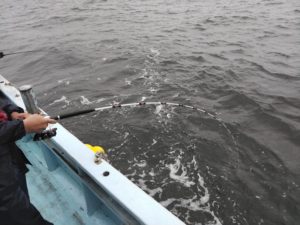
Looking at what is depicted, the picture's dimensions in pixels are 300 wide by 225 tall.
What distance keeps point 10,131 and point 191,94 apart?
21.4 feet

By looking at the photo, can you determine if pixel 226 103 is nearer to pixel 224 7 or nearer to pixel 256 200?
pixel 256 200

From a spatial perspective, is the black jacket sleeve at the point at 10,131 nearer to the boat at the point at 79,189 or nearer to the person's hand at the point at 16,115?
the person's hand at the point at 16,115

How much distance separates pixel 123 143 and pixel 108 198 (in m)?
3.63

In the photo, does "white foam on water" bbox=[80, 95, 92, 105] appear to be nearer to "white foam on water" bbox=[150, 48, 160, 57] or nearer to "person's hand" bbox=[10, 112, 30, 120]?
"white foam on water" bbox=[150, 48, 160, 57]

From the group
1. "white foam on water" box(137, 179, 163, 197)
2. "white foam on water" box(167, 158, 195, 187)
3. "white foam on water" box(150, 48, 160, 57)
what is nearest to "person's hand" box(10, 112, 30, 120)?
"white foam on water" box(137, 179, 163, 197)

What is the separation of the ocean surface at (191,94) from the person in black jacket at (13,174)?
10.1 feet

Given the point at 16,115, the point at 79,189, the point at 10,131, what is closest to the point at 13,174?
the point at 10,131

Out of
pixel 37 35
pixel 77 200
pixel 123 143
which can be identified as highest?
pixel 77 200

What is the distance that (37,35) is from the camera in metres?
15.7

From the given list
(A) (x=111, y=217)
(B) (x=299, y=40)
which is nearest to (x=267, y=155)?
(A) (x=111, y=217)

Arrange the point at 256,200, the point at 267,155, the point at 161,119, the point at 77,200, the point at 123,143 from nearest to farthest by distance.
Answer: the point at 77,200 < the point at 256,200 < the point at 267,155 < the point at 123,143 < the point at 161,119

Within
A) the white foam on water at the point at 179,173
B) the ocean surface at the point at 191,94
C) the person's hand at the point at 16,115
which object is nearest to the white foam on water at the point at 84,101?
the ocean surface at the point at 191,94

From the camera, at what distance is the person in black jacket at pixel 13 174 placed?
227 cm

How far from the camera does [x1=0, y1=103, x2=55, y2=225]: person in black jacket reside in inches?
89.5
